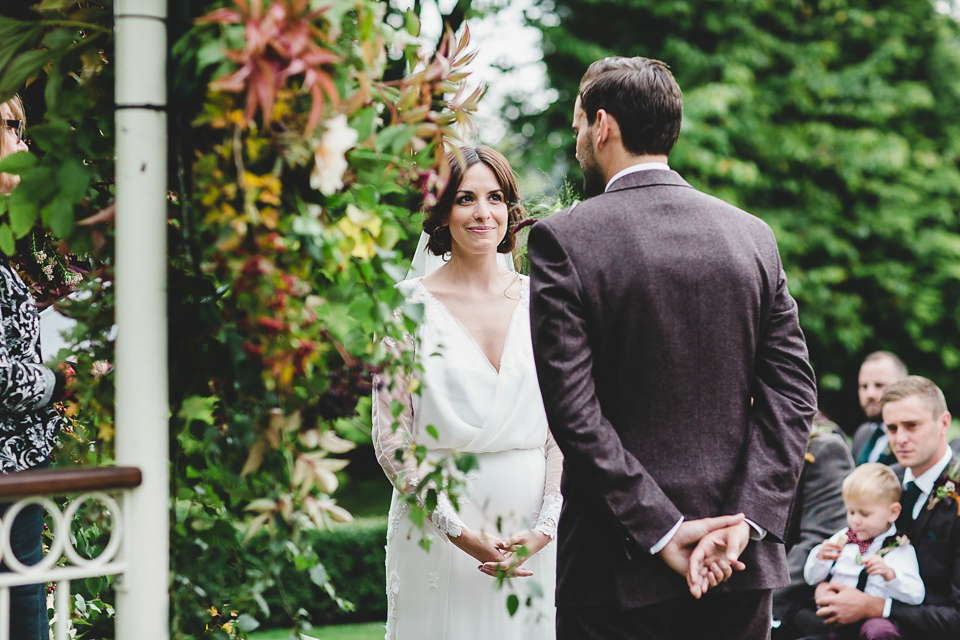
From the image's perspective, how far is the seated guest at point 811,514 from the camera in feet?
14.3

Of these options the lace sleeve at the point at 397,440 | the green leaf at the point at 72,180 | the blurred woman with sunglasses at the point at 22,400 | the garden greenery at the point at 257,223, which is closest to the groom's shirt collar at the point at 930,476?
the lace sleeve at the point at 397,440

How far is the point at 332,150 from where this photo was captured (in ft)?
5.20

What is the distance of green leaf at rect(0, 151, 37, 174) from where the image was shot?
1796 millimetres

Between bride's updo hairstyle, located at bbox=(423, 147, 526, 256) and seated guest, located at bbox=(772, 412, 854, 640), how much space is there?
6.97 ft

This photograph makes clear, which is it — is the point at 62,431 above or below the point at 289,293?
below

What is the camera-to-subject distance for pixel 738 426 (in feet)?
7.23

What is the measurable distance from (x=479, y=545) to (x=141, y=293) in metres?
1.44

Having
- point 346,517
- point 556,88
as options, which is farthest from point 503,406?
point 556,88

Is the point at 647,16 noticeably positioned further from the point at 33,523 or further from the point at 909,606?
the point at 33,523

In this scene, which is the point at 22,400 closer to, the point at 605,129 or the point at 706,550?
the point at 605,129

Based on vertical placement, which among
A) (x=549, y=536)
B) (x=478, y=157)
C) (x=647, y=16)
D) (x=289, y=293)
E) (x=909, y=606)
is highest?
(x=647, y=16)

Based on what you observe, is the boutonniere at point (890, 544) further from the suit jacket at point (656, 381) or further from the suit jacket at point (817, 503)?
the suit jacket at point (656, 381)

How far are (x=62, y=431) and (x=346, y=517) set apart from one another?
1387mm

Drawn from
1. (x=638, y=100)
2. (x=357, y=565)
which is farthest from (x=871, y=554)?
(x=357, y=565)
